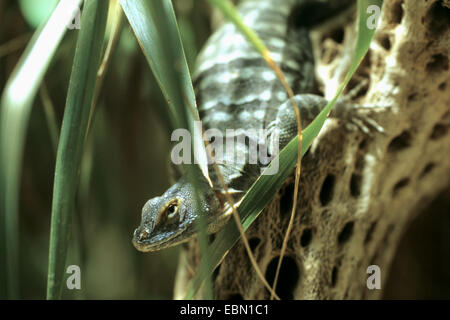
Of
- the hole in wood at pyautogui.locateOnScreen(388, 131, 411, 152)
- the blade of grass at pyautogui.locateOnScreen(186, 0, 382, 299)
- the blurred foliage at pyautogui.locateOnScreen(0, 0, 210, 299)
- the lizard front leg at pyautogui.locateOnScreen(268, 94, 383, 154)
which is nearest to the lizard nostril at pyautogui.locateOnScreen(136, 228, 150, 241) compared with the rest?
the blade of grass at pyautogui.locateOnScreen(186, 0, 382, 299)

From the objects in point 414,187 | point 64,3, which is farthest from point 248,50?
point 64,3

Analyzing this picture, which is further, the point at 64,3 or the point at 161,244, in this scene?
the point at 161,244

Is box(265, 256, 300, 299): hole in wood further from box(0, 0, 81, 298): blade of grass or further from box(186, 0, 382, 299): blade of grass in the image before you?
box(0, 0, 81, 298): blade of grass

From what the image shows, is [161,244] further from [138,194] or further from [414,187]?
[138,194]

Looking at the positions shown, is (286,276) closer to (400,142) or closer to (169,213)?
(169,213)
